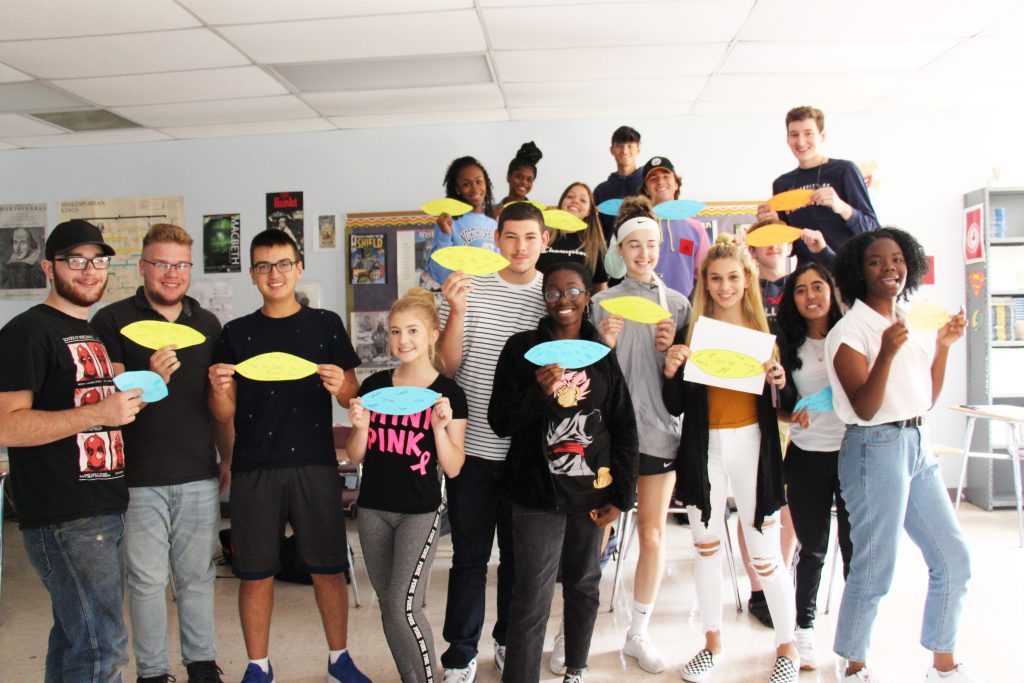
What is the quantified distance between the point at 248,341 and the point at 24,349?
599 mm

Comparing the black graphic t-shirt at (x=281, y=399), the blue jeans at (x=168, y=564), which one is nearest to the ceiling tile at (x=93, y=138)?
the black graphic t-shirt at (x=281, y=399)

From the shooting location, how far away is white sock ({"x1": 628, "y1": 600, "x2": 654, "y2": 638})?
252 cm

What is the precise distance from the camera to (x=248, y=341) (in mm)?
2219

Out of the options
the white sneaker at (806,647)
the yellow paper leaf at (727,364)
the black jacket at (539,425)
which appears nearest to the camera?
the black jacket at (539,425)

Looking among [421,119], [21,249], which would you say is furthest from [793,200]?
[21,249]

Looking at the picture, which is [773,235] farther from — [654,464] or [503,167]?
[503,167]

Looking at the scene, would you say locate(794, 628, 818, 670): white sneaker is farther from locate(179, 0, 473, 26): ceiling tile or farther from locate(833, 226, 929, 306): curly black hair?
locate(179, 0, 473, 26): ceiling tile

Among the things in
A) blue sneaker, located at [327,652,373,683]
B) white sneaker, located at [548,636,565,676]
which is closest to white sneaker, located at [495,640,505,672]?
white sneaker, located at [548,636,565,676]

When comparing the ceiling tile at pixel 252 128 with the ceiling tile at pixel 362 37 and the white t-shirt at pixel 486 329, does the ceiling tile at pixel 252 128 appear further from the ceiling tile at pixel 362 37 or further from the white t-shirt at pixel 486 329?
the white t-shirt at pixel 486 329

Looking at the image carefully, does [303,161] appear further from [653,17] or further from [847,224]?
[847,224]

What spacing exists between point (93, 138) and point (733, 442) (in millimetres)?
5177

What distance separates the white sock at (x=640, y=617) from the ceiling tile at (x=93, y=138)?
4659 millimetres

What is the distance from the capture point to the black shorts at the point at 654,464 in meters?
2.36

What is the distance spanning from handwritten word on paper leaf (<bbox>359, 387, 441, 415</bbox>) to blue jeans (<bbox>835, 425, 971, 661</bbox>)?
53.3 inches
